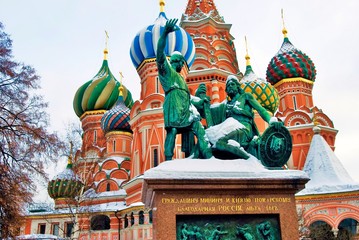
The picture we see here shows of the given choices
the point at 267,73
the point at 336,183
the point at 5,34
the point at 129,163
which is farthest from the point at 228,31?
the point at 5,34

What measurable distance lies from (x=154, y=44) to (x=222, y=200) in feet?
74.3

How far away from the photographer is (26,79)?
12.6 m

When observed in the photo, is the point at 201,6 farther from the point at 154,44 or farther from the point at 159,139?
the point at 159,139

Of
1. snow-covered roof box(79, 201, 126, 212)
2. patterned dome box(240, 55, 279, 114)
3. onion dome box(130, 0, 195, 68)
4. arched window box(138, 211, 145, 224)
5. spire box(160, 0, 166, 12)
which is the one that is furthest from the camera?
spire box(160, 0, 166, 12)

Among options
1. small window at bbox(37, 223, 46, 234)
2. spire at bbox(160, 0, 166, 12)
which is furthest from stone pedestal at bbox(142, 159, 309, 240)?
spire at bbox(160, 0, 166, 12)

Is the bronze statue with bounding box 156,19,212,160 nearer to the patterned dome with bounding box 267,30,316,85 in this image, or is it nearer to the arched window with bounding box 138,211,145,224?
the arched window with bounding box 138,211,145,224

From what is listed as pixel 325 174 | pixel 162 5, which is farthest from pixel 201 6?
pixel 325 174

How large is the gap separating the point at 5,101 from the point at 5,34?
2.10m

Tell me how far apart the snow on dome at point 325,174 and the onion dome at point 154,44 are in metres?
10.2

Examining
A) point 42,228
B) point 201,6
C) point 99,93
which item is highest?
point 201,6

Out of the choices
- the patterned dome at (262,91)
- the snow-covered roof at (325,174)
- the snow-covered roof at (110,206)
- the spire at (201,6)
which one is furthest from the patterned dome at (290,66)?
the snow-covered roof at (110,206)

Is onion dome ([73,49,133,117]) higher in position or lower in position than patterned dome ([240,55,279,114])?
higher

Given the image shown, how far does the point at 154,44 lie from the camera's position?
27797 millimetres

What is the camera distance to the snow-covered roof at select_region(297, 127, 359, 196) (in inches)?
823
